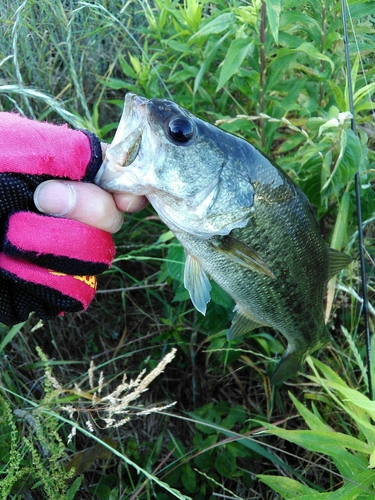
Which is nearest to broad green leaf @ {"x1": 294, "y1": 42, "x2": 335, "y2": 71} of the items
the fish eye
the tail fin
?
the fish eye

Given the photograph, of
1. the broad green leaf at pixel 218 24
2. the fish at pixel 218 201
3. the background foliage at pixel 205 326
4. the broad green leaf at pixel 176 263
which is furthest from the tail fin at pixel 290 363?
the broad green leaf at pixel 218 24

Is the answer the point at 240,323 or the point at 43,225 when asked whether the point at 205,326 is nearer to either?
the point at 240,323

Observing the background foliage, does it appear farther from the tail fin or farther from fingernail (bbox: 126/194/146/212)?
fingernail (bbox: 126/194/146/212)

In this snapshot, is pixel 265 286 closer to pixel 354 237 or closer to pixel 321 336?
pixel 321 336

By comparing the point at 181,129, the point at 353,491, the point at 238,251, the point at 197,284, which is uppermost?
the point at 181,129

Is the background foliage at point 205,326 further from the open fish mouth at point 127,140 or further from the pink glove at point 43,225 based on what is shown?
the open fish mouth at point 127,140

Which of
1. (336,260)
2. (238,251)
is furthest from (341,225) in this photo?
(238,251)
